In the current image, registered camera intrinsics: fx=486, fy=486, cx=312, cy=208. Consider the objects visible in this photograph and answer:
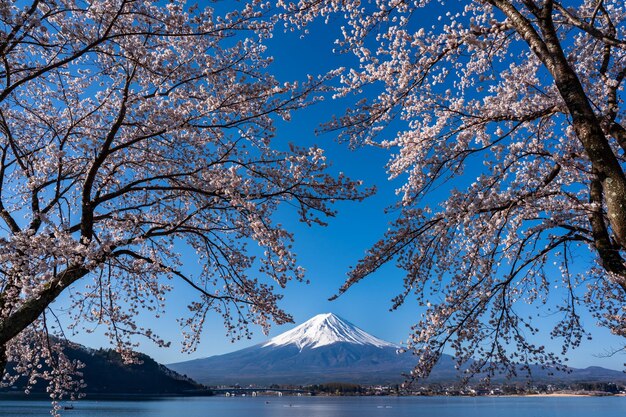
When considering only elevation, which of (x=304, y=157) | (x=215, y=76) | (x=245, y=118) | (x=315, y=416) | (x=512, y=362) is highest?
(x=215, y=76)

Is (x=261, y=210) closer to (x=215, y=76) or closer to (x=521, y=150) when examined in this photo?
(x=215, y=76)

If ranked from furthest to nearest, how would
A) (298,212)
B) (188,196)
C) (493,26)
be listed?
1. (188,196)
2. (298,212)
3. (493,26)

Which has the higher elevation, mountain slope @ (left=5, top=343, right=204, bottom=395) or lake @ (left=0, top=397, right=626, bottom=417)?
mountain slope @ (left=5, top=343, right=204, bottom=395)

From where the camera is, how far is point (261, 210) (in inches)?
194

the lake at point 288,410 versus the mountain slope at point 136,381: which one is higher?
the mountain slope at point 136,381

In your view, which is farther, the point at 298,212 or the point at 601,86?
the point at 601,86

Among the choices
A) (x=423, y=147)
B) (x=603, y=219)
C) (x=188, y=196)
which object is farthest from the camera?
(x=188, y=196)

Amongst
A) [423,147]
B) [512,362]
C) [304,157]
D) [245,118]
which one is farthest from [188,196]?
[512,362]

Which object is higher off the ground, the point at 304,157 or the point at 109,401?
the point at 304,157

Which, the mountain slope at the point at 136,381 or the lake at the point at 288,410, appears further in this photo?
the mountain slope at the point at 136,381

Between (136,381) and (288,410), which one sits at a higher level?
(136,381)

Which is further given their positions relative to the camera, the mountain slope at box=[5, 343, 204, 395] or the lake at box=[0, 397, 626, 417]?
the mountain slope at box=[5, 343, 204, 395]

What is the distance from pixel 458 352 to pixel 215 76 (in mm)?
4096

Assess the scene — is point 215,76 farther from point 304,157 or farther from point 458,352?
point 458,352
